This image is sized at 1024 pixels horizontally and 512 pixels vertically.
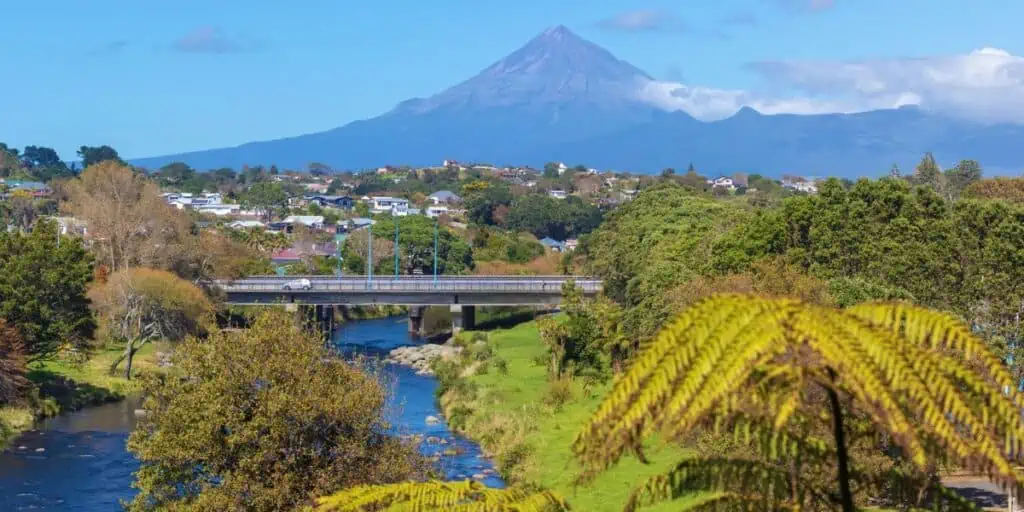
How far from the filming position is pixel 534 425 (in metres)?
38.8

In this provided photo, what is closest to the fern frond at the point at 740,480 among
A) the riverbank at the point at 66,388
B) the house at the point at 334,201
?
the riverbank at the point at 66,388

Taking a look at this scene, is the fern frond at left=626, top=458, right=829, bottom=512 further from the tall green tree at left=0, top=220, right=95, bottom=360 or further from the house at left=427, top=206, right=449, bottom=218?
the house at left=427, top=206, right=449, bottom=218

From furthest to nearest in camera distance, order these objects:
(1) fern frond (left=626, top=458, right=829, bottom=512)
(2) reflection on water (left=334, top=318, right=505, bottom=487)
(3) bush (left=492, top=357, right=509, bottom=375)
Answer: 1. (3) bush (left=492, top=357, right=509, bottom=375)
2. (2) reflection on water (left=334, top=318, right=505, bottom=487)
3. (1) fern frond (left=626, top=458, right=829, bottom=512)

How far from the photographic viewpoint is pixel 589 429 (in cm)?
594

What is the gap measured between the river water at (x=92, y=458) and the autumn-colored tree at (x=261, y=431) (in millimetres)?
3368

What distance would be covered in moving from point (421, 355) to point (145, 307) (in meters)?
14.8

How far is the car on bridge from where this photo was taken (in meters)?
66.6

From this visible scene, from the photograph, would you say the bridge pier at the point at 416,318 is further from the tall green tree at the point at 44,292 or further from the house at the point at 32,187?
the house at the point at 32,187

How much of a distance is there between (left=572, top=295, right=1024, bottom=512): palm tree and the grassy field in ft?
58.8

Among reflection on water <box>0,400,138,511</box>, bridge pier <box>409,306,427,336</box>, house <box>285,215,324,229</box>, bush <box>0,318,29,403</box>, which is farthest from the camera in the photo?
house <box>285,215,324,229</box>

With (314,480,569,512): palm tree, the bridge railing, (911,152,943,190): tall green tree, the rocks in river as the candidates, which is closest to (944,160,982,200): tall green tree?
(911,152,943,190): tall green tree

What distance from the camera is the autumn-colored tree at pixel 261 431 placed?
1891 centimetres

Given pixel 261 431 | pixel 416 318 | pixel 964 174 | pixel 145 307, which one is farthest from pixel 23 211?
pixel 261 431

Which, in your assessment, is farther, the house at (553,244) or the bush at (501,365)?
the house at (553,244)
